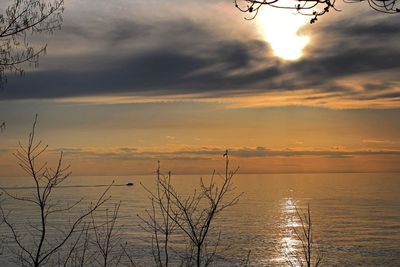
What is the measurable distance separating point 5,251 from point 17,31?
53.0 m

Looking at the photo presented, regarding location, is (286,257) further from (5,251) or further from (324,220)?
(324,220)

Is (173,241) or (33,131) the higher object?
(33,131)

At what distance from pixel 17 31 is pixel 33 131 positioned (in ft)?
4.65

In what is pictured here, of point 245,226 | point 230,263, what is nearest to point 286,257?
point 230,263

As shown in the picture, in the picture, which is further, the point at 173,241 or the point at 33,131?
the point at 173,241

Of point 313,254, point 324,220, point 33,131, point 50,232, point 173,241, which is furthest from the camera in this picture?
point 324,220

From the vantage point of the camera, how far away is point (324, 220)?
95875 mm

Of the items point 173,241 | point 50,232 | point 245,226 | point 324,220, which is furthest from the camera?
point 324,220

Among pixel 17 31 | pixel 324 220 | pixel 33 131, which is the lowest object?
pixel 324 220

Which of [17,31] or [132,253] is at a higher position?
[17,31]

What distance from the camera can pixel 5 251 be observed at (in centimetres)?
5378

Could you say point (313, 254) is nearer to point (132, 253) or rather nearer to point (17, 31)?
point (132, 253)

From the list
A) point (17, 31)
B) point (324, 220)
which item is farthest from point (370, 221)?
point (17, 31)

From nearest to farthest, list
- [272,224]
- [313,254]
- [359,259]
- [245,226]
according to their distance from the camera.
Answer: [359,259], [313,254], [245,226], [272,224]
